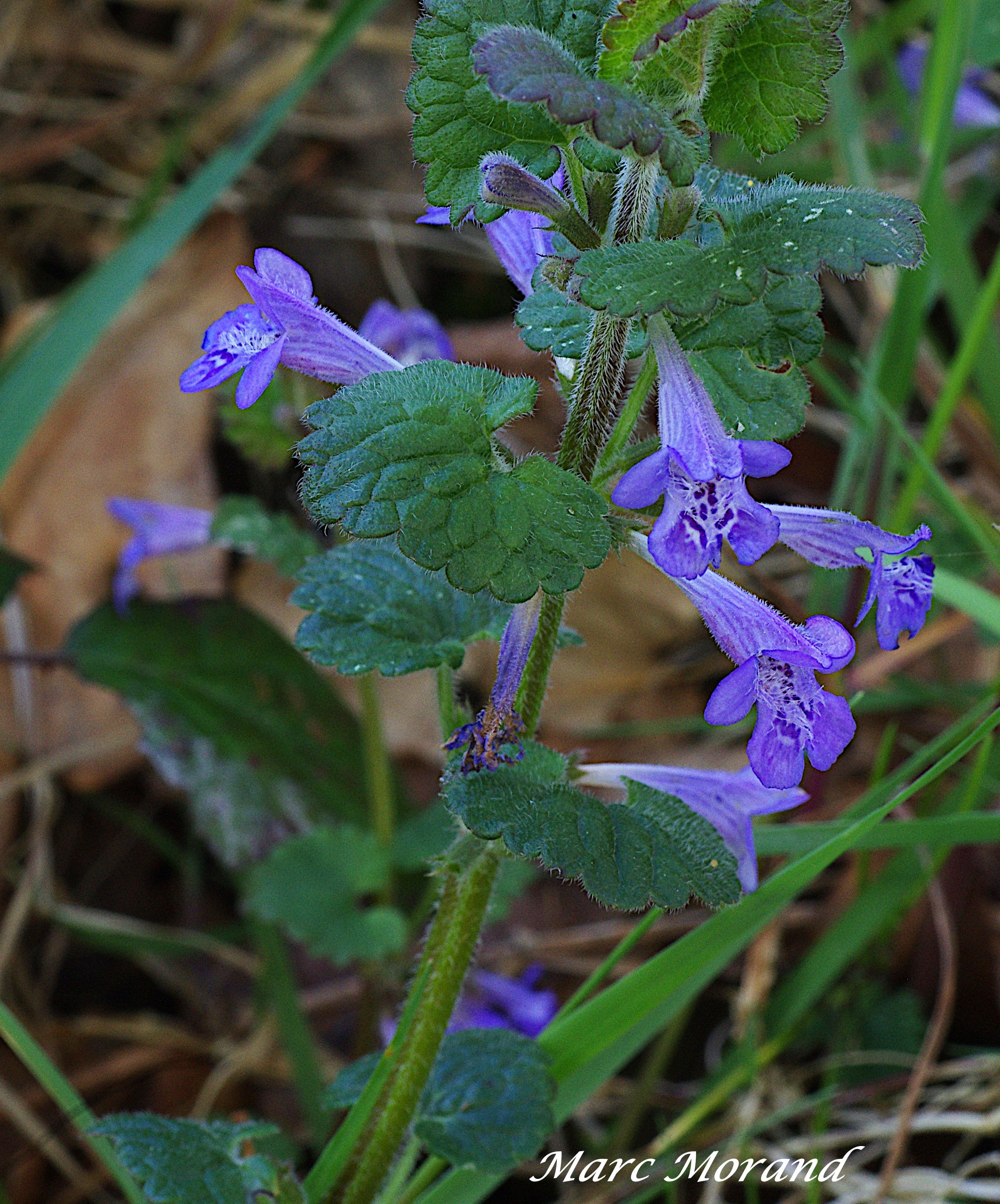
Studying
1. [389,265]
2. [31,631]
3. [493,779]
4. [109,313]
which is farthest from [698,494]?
[389,265]

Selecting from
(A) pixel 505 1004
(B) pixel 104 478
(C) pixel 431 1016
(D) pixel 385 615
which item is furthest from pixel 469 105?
(B) pixel 104 478

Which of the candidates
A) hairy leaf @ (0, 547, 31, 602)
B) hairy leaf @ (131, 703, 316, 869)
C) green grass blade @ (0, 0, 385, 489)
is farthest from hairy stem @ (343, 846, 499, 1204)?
green grass blade @ (0, 0, 385, 489)

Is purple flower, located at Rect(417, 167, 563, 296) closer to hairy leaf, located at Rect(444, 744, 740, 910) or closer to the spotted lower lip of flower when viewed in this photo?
the spotted lower lip of flower

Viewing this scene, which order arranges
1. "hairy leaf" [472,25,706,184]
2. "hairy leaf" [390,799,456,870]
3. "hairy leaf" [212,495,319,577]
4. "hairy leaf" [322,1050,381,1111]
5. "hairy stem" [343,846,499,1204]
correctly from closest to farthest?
1. "hairy leaf" [472,25,706,184]
2. "hairy stem" [343,846,499,1204]
3. "hairy leaf" [322,1050,381,1111]
4. "hairy leaf" [212,495,319,577]
5. "hairy leaf" [390,799,456,870]

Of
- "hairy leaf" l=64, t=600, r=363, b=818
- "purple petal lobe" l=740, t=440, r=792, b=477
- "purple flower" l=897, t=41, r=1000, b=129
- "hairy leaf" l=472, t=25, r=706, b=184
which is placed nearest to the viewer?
"hairy leaf" l=472, t=25, r=706, b=184

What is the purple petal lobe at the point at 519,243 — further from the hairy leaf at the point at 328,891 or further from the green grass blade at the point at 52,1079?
the hairy leaf at the point at 328,891

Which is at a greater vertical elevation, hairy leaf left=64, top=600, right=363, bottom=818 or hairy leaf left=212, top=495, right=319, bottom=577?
hairy leaf left=212, top=495, right=319, bottom=577

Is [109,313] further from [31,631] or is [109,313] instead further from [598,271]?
[598,271]

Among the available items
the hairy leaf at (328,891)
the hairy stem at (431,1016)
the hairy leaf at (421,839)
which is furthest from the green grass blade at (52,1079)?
the hairy leaf at (421,839)

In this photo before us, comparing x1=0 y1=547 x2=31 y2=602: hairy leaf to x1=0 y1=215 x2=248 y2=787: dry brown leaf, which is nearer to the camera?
x1=0 y1=547 x2=31 y2=602: hairy leaf
